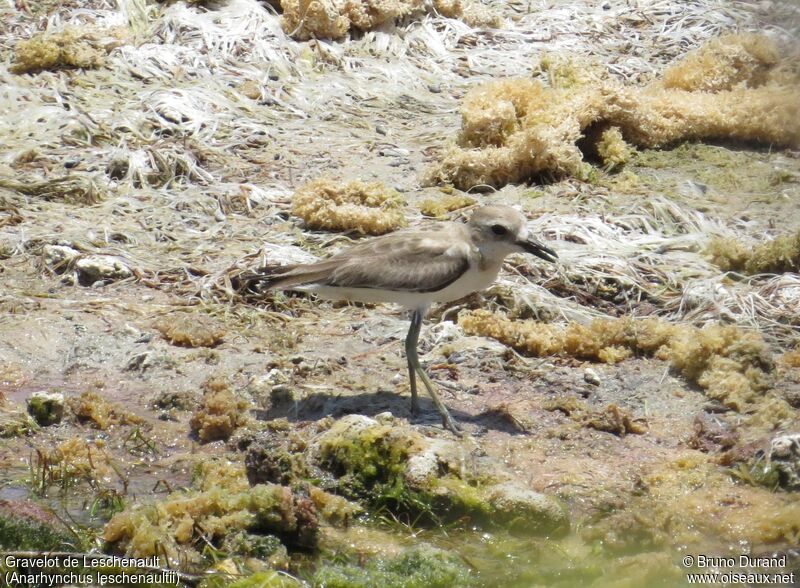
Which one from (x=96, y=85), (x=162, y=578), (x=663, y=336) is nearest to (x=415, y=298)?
(x=663, y=336)

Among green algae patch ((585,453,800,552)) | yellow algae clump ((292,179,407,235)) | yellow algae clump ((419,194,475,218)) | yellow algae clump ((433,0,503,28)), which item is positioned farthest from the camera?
yellow algae clump ((433,0,503,28))

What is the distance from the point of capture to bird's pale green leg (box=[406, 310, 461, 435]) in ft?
26.3

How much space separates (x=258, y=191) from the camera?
37.3 feet

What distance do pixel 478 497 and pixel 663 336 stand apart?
2571mm

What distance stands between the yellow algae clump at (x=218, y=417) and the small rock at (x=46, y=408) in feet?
2.89

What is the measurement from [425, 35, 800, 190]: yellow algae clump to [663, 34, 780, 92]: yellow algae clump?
0.03 feet

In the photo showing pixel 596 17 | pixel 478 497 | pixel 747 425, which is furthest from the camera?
pixel 596 17

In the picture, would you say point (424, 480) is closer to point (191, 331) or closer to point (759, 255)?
point (191, 331)

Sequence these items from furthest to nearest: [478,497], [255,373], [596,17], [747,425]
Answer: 1. [596,17]
2. [255,373]
3. [747,425]
4. [478,497]

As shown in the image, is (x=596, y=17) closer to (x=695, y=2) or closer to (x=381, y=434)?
(x=695, y=2)

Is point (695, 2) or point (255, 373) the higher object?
point (695, 2)

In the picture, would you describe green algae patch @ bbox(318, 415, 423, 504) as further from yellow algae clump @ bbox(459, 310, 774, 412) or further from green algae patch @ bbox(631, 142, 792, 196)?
green algae patch @ bbox(631, 142, 792, 196)

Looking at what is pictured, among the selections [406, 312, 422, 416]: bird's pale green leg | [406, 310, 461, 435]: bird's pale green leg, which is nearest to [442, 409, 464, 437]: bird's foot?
[406, 310, 461, 435]: bird's pale green leg

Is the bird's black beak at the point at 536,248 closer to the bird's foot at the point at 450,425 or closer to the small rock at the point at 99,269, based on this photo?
the bird's foot at the point at 450,425
